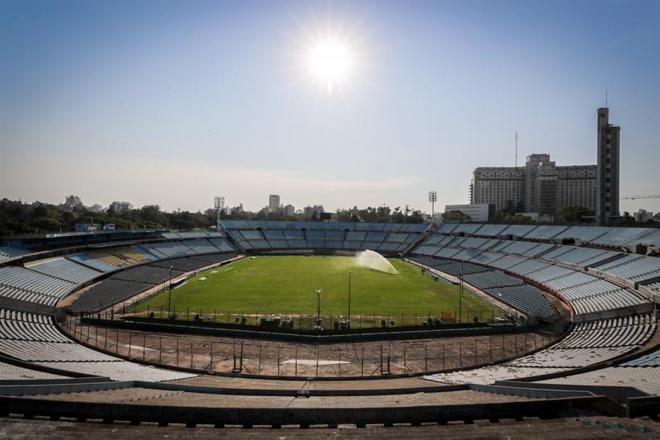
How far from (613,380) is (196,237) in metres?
97.2

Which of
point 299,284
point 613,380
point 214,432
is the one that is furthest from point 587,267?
point 214,432

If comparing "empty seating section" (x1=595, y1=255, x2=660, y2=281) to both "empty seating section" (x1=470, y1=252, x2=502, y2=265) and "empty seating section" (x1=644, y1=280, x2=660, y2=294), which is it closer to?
"empty seating section" (x1=644, y1=280, x2=660, y2=294)

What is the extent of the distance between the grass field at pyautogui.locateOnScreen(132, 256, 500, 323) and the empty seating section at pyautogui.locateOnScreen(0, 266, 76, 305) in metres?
9.29

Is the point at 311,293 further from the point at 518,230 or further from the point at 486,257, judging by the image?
the point at 518,230

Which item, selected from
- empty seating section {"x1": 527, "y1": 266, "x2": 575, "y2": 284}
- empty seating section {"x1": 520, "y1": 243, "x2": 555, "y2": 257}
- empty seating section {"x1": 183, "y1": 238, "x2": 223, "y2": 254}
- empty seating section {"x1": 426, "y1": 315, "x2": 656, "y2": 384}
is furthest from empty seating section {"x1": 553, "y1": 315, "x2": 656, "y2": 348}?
empty seating section {"x1": 183, "y1": 238, "x2": 223, "y2": 254}

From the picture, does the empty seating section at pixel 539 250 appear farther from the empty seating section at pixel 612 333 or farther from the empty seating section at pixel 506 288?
the empty seating section at pixel 612 333

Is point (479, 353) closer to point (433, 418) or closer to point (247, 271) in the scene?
point (433, 418)

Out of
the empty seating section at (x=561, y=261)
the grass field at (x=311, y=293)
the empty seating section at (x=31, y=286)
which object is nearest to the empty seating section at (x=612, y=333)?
the empty seating section at (x=561, y=261)

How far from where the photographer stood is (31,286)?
48.8m

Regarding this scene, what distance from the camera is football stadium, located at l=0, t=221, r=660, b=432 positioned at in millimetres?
17656

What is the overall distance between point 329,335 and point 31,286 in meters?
33.8

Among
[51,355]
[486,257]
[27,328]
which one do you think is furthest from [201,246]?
[51,355]

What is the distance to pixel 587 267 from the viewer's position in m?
60.9

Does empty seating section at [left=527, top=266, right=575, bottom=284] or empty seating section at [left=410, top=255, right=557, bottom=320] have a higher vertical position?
empty seating section at [left=527, top=266, right=575, bottom=284]
